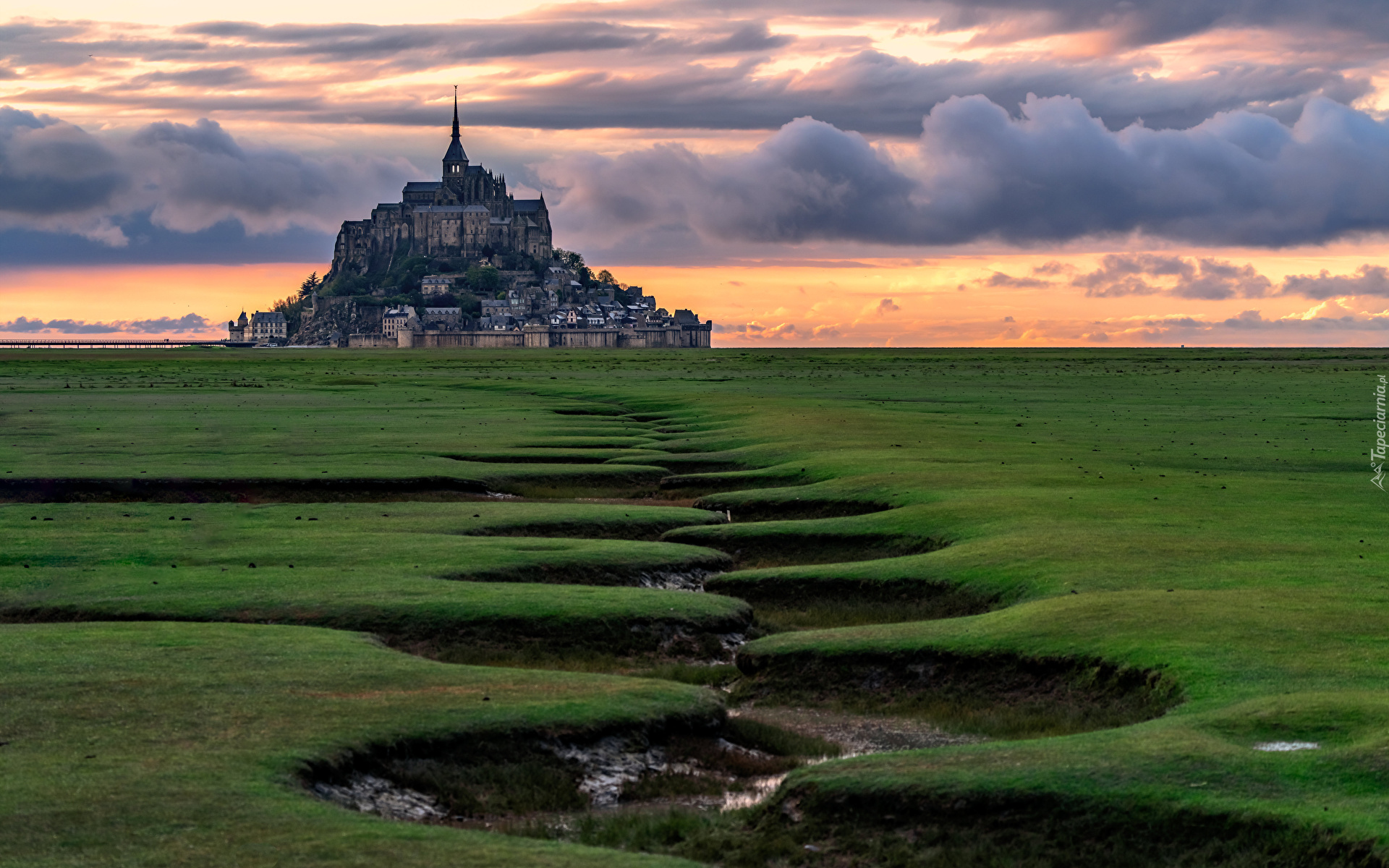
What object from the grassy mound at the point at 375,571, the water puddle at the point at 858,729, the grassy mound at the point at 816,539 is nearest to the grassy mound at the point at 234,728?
the water puddle at the point at 858,729

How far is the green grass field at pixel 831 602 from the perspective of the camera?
489 inches

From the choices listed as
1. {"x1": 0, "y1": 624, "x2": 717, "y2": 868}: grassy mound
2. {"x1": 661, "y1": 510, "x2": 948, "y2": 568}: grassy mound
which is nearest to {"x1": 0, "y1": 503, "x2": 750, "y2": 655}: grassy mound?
{"x1": 661, "y1": 510, "x2": 948, "y2": 568}: grassy mound

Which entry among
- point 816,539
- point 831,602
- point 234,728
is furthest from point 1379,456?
point 234,728

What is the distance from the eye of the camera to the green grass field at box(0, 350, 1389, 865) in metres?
12.4

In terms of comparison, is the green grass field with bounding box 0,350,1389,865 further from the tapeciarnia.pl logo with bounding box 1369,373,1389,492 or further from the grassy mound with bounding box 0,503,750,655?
the tapeciarnia.pl logo with bounding box 1369,373,1389,492

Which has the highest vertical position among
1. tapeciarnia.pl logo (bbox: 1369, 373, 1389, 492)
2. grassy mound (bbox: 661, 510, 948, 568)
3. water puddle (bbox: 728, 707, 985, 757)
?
tapeciarnia.pl logo (bbox: 1369, 373, 1389, 492)

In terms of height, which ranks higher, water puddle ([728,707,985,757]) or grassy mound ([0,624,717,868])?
grassy mound ([0,624,717,868])

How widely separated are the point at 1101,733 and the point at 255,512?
23.8 m

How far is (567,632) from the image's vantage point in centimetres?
2091

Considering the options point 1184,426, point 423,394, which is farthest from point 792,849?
point 423,394

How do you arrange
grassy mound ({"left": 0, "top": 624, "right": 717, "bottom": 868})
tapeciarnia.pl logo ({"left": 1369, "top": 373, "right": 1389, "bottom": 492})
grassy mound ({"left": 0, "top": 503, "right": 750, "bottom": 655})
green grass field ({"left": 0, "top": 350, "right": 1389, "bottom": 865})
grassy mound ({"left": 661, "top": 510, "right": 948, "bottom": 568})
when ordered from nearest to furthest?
1. grassy mound ({"left": 0, "top": 624, "right": 717, "bottom": 868})
2. green grass field ({"left": 0, "top": 350, "right": 1389, "bottom": 865})
3. grassy mound ({"left": 0, "top": 503, "right": 750, "bottom": 655})
4. grassy mound ({"left": 661, "top": 510, "right": 948, "bottom": 568})
5. tapeciarnia.pl logo ({"left": 1369, "top": 373, "right": 1389, "bottom": 492})

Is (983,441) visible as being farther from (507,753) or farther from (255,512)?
(507,753)

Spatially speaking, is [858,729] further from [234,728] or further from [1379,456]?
[1379,456]

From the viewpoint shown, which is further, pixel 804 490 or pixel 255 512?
pixel 804 490
